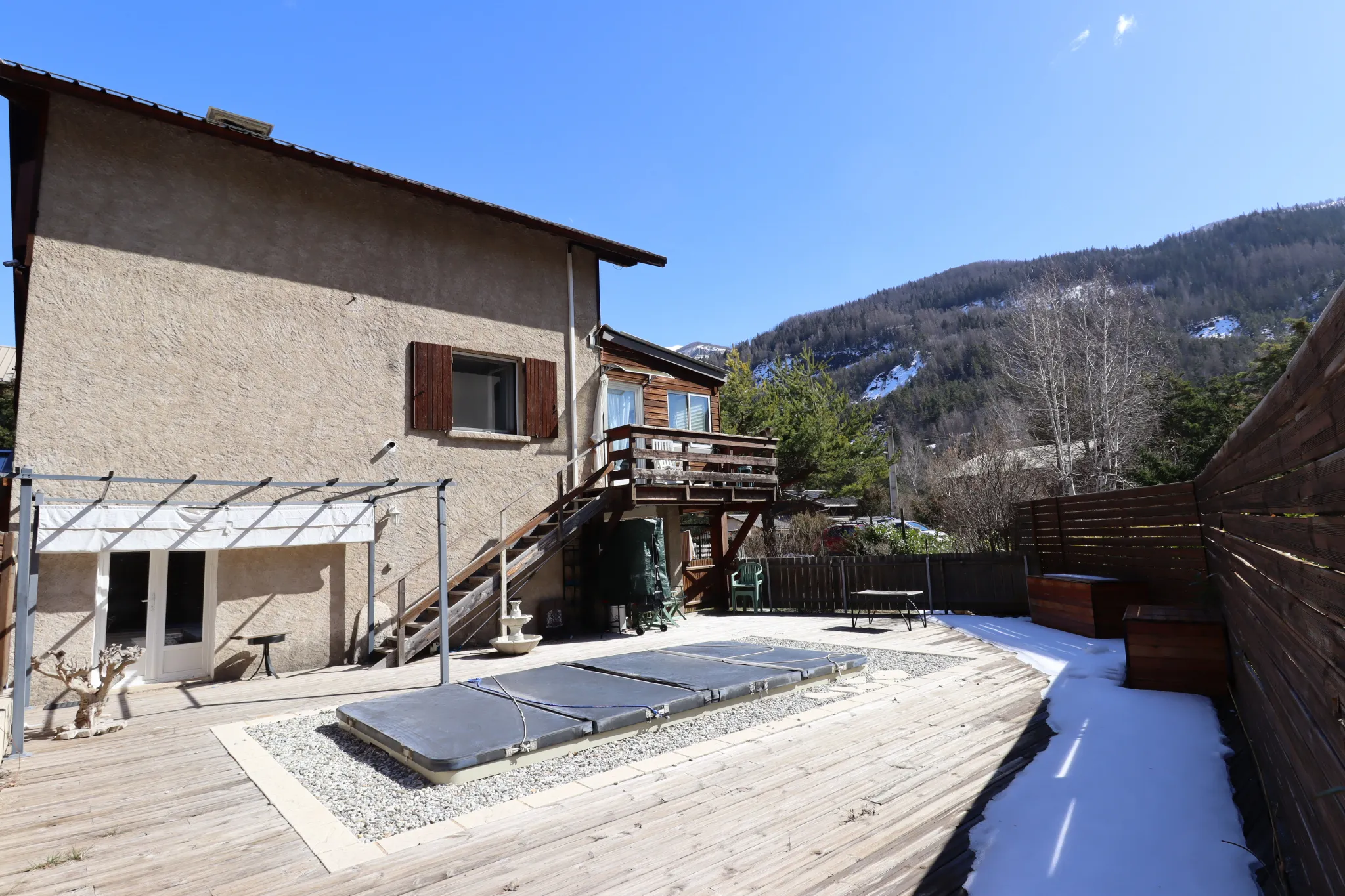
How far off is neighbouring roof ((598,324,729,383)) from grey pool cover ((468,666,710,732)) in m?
7.21

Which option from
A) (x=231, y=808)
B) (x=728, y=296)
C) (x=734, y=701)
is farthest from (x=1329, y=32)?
(x=231, y=808)

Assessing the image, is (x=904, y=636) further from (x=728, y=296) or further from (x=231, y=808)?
(x=728, y=296)

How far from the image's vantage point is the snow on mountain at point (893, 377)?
290ft

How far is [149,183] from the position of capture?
28.8 feet

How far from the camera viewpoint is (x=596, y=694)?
20.4ft

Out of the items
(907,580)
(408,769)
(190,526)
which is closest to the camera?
(408,769)

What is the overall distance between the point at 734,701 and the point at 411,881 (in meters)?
3.64

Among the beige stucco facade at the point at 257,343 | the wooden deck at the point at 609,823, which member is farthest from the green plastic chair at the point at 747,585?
the wooden deck at the point at 609,823

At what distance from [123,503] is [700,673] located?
665cm

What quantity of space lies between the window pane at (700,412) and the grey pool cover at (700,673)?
728 centimetres

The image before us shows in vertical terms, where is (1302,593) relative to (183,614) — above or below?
above

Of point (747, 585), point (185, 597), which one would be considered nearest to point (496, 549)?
point (185, 597)

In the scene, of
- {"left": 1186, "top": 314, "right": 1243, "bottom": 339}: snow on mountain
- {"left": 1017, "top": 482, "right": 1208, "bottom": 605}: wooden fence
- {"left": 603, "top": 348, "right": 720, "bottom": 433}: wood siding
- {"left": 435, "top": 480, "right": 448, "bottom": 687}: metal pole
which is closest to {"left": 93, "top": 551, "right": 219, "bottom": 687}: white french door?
{"left": 435, "top": 480, "right": 448, "bottom": 687}: metal pole

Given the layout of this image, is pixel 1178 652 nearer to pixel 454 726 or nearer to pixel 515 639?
pixel 454 726
